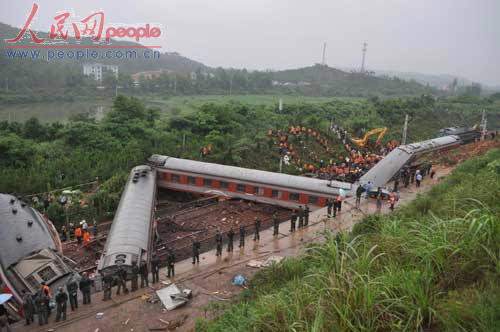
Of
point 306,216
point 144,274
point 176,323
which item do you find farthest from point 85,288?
point 306,216

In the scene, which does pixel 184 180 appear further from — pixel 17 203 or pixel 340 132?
pixel 340 132

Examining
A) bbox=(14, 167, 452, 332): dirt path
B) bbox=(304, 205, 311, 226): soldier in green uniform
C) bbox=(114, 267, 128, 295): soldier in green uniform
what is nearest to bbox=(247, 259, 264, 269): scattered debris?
bbox=(14, 167, 452, 332): dirt path

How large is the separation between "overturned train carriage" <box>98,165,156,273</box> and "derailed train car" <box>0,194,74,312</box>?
1.18m

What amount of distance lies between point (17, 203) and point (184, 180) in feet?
26.5

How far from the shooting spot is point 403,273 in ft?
15.4

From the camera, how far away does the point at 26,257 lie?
1033 centimetres

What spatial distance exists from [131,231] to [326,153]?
20.6 m

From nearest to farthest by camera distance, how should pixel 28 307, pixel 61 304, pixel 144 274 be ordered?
pixel 28 307 → pixel 61 304 → pixel 144 274

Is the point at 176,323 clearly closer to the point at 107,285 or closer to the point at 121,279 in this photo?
the point at 121,279

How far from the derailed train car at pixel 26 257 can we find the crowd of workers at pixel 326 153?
15537 mm

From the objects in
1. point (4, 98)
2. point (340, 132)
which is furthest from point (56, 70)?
point (340, 132)

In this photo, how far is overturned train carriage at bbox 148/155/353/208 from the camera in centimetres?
1745

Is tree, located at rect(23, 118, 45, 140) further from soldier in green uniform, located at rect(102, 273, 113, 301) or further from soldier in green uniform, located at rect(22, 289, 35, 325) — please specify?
soldier in green uniform, located at rect(22, 289, 35, 325)

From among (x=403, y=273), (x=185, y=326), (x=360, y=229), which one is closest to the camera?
(x=403, y=273)
